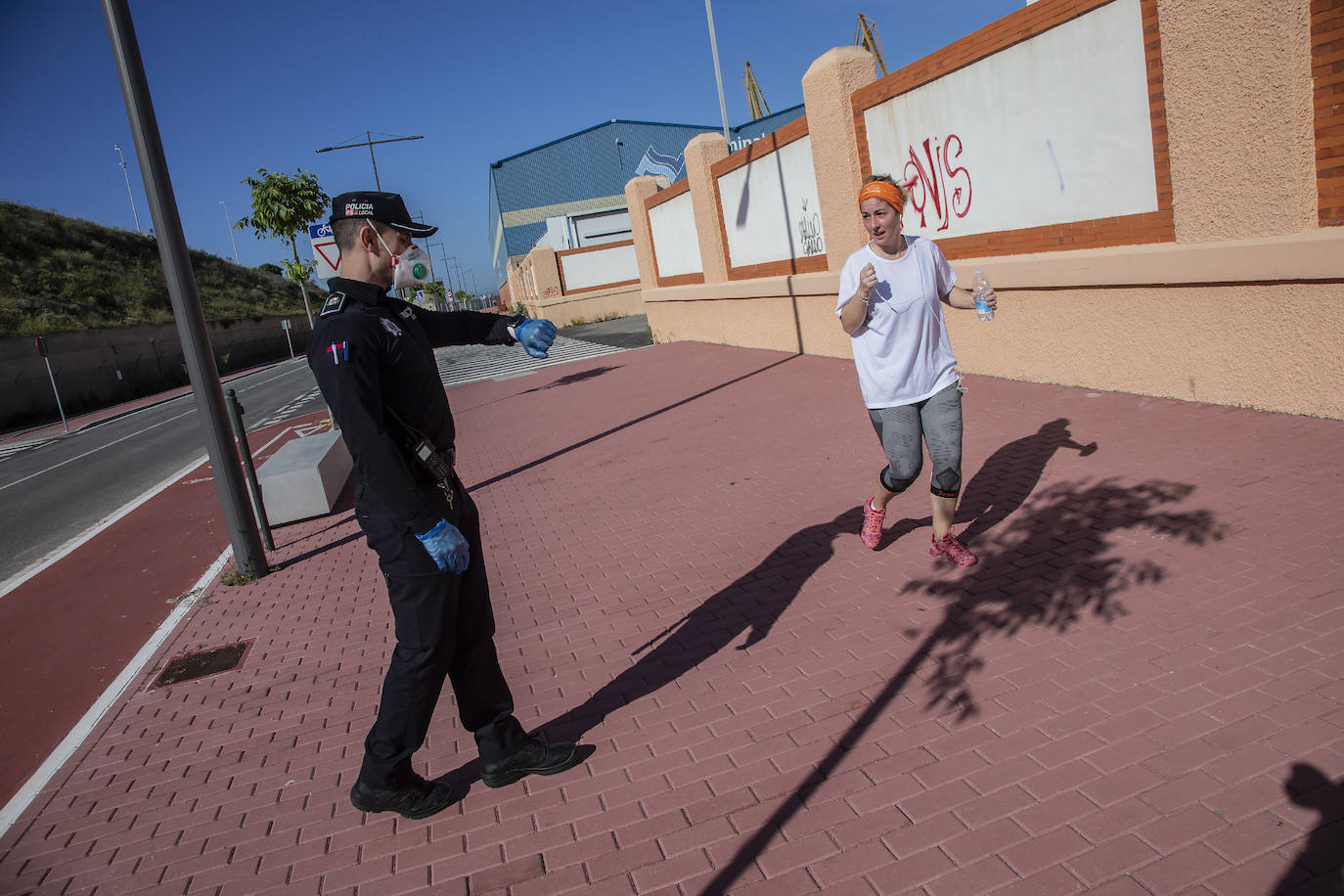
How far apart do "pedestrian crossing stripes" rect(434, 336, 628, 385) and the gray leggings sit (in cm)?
1401

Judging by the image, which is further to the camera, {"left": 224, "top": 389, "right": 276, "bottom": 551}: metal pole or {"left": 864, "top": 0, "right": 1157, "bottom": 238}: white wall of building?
{"left": 224, "top": 389, "right": 276, "bottom": 551}: metal pole

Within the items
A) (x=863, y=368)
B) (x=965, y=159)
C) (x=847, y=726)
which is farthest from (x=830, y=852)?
(x=965, y=159)

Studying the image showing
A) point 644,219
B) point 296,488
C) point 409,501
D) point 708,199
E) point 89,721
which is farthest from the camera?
point 644,219

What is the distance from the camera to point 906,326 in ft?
14.0

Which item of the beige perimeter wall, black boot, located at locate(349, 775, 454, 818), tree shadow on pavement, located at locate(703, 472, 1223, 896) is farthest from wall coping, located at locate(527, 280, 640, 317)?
black boot, located at locate(349, 775, 454, 818)

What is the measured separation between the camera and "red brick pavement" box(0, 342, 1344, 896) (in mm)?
A: 2611

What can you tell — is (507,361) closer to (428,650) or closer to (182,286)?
(182,286)

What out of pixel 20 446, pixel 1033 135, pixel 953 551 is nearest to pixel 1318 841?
pixel 953 551

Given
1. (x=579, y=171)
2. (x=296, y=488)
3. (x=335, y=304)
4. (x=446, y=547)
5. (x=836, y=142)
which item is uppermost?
(x=579, y=171)

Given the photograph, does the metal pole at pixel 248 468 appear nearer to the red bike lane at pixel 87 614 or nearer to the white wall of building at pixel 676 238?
the red bike lane at pixel 87 614

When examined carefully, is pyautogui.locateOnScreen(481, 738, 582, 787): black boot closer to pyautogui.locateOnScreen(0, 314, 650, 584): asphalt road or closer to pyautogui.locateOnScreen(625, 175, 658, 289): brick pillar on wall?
pyautogui.locateOnScreen(0, 314, 650, 584): asphalt road

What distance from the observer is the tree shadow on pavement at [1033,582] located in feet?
10.9

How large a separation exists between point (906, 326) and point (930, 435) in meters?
0.55

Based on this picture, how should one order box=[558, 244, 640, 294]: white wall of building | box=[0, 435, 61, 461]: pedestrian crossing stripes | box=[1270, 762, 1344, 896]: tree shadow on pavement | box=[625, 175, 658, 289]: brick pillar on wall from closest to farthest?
1. box=[1270, 762, 1344, 896]: tree shadow on pavement
2. box=[0, 435, 61, 461]: pedestrian crossing stripes
3. box=[625, 175, 658, 289]: brick pillar on wall
4. box=[558, 244, 640, 294]: white wall of building
